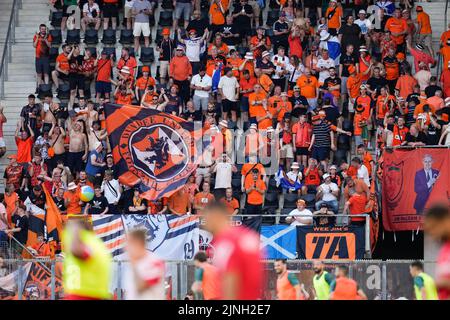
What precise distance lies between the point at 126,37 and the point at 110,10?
0.95 metres

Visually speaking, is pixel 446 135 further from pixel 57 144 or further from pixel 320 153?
pixel 57 144

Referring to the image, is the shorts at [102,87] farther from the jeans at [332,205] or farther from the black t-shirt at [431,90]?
the black t-shirt at [431,90]

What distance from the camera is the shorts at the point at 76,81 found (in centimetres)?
3359

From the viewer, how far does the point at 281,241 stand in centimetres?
2778

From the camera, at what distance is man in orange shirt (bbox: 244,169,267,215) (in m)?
29.4

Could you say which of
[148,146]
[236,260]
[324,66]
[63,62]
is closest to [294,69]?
[324,66]

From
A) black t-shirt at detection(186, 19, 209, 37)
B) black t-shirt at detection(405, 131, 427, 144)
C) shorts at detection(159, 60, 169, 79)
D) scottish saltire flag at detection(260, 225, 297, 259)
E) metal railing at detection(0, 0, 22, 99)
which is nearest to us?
scottish saltire flag at detection(260, 225, 297, 259)

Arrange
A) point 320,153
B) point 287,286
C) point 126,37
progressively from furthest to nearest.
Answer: point 126,37 < point 320,153 < point 287,286

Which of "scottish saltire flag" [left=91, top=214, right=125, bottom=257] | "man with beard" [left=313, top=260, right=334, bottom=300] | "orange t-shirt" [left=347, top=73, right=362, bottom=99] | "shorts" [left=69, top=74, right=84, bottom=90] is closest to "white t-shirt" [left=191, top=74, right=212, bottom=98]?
"shorts" [left=69, top=74, right=84, bottom=90]

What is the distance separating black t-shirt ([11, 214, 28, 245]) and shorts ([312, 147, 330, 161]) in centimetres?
643

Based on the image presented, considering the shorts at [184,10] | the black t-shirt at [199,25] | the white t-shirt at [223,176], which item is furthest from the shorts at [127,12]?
the white t-shirt at [223,176]

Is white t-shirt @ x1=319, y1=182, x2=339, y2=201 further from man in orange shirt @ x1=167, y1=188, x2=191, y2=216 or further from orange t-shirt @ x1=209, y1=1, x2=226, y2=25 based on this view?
orange t-shirt @ x1=209, y1=1, x2=226, y2=25

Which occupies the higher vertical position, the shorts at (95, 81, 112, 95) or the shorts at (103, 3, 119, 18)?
the shorts at (103, 3, 119, 18)

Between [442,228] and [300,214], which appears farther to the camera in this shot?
[300,214]
